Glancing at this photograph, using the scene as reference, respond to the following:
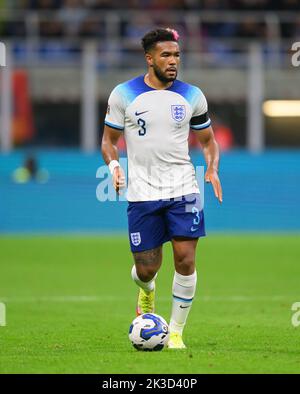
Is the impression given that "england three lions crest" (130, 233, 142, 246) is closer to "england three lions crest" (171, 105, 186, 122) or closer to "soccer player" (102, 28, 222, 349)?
"soccer player" (102, 28, 222, 349)

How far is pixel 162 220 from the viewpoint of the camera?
9.98 meters

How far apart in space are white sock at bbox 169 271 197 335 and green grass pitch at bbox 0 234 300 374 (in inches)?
8.8

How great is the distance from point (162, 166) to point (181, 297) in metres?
1.12

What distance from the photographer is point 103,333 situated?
36.4ft

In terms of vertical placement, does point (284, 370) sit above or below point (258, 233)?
below

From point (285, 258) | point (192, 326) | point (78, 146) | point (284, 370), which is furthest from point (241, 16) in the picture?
point (284, 370)

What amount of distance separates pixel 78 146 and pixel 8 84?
224 centimetres

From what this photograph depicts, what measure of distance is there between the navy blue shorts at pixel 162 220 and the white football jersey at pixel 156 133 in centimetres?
7

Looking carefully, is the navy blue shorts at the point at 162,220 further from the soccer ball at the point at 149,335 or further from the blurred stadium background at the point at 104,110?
the blurred stadium background at the point at 104,110

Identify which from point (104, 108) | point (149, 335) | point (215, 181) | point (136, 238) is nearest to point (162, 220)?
point (136, 238)

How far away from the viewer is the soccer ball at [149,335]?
372 inches

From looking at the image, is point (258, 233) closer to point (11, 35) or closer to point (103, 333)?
point (11, 35)

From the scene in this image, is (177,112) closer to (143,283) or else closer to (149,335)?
(143,283)

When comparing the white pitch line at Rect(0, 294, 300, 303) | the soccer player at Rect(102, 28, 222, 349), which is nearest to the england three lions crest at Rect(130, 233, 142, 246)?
the soccer player at Rect(102, 28, 222, 349)
